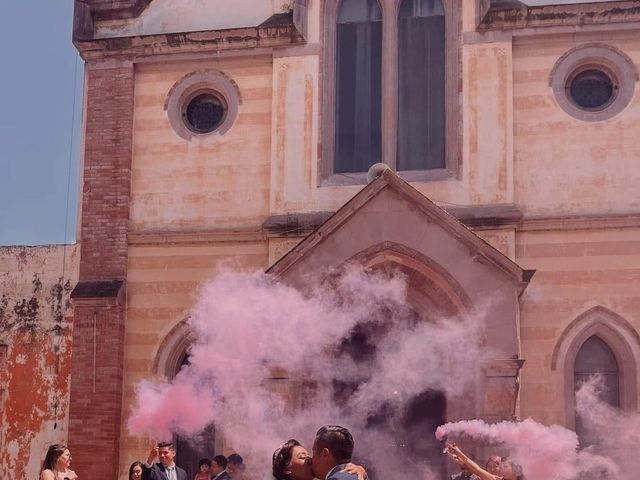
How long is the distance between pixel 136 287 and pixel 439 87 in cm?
621

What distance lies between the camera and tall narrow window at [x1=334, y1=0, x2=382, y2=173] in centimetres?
2100

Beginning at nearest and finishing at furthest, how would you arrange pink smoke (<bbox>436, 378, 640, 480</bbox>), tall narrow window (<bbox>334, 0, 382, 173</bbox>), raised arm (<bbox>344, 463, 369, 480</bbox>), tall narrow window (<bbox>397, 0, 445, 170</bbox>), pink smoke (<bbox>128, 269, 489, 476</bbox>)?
raised arm (<bbox>344, 463, 369, 480</bbox>), pink smoke (<bbox>436, 378, 640, 480</bbox>), pink smoke (<bbox>128, 269, 489, 476</bbox>), tall narrow window (<bbox>397, 0, 445, 170</bbox>), tall narrow window (<bbox>334, 0, 382, 173</bbox>)

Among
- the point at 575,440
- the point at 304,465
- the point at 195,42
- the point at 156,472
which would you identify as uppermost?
Answer: the point at 195,42

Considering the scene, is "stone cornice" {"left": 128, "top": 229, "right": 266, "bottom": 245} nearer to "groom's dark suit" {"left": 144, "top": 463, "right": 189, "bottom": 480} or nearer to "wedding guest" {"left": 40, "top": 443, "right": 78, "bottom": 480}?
"groom's dark suit" {"left": 144, "top": 463, "right": 189, "bottom": 480}

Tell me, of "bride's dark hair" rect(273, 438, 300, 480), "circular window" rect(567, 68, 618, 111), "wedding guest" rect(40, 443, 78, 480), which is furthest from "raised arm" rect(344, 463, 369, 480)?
"circular window" rect(567, 68, 618, 111)

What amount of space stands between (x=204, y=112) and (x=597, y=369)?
8.12 m

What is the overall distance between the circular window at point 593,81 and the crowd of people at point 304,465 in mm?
8039

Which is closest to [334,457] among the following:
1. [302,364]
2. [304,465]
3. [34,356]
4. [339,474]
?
[339,474]

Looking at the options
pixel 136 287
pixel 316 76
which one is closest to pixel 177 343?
pixel 136 287

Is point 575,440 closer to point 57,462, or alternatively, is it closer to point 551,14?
point 551,14

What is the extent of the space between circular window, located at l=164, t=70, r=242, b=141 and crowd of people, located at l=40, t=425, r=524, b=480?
243 inches

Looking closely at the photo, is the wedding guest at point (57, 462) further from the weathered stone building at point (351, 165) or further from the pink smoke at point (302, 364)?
the weathered stone building at point (351, 165)

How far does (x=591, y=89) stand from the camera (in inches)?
808

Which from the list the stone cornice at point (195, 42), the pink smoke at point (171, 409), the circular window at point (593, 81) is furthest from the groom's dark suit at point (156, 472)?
the circular window at point (593, 81)
